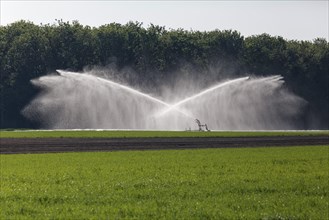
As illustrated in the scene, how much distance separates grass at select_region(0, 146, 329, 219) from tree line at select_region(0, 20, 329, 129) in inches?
3653

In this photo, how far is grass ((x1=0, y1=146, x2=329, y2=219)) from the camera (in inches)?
842

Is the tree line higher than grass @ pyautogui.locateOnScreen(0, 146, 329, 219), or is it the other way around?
the tree line

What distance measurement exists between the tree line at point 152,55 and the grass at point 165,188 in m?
92.8

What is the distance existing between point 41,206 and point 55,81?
295ft

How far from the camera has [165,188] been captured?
87.2 feet

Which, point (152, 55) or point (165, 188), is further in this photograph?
point (152, 55)

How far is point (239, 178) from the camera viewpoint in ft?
98.3

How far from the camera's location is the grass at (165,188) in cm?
2138

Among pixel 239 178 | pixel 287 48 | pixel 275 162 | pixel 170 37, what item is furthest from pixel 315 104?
pixel 239 178

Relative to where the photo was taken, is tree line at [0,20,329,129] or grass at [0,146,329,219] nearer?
grass at [0,146,329,219]

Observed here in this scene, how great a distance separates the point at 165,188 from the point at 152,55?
118m

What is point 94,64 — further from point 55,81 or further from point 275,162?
point 275,162

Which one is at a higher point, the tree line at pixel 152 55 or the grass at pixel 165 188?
the tree line at pixel 152 55

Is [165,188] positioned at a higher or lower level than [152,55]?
lower
